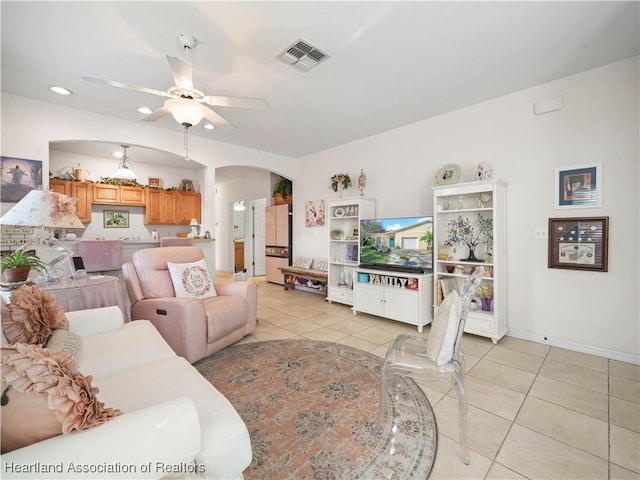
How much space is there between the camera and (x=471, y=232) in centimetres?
330

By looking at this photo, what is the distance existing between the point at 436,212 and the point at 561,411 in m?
2.13

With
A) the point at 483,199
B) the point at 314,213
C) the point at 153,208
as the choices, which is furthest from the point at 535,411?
the point at 153,208

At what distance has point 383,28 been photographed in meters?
2.08

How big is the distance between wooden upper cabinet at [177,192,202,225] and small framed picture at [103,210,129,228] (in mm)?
1054

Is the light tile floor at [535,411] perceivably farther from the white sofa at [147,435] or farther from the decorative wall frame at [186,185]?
the decorative wall frame at [186,185]

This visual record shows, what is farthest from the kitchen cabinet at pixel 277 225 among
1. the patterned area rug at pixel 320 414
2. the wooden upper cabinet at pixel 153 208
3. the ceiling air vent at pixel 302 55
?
the ceiling air vent at pixel 302 55

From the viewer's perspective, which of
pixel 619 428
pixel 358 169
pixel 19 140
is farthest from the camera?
pixel 358 169

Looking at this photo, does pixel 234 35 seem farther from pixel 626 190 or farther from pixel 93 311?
pixel 626 190

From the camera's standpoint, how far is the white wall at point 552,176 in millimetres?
2467

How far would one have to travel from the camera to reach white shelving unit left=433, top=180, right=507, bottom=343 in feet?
9.53

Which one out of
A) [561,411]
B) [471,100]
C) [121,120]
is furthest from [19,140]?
[561,411]

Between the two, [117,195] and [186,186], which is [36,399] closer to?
[117,195]

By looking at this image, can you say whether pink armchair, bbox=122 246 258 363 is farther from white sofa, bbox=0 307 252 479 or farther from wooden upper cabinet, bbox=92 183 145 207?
wooden upper cabinet, bbox=92 183 145 207

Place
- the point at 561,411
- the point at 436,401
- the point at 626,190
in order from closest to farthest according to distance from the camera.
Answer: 1. the point at 561,411
2. the point at 436,401
3. the point at 626,190
